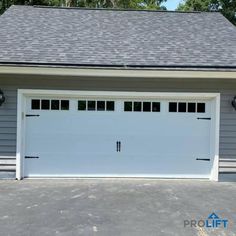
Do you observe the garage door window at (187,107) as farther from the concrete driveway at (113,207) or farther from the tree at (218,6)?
the tree at (218,6)

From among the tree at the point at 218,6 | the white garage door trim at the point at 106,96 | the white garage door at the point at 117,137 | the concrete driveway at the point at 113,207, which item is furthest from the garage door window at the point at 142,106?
the tree at the point at 218,6

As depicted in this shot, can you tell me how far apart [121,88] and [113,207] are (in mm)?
3297

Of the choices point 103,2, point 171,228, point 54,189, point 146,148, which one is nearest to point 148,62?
point 146,148

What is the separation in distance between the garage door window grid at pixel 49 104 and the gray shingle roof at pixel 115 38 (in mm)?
1062

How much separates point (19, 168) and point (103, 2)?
53.2 ft

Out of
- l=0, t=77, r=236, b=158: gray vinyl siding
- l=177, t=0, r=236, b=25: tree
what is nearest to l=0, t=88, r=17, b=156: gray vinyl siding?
l=0, t=77, r=236, b=158: gray vinyl siding

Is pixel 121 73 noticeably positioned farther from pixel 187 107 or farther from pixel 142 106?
pixel 187 107

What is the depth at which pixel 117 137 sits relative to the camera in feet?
29.8

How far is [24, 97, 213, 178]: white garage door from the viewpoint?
902cm

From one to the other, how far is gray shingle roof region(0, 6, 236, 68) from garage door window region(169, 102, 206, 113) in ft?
3.54

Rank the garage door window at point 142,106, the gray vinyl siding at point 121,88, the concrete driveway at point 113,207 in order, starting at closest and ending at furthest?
the concrete driveway at point 113,207 < the gray vinyl siding at point 121,88 < the garage door window at point 142,106

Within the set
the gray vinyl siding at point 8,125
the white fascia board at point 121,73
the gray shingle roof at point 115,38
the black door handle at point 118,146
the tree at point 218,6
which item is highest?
the tree at point 218,6

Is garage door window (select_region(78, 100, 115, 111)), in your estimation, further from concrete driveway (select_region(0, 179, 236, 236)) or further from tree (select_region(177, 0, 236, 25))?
tree (select_region(177, 0, 236, 25))

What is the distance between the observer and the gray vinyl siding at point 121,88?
877cm
